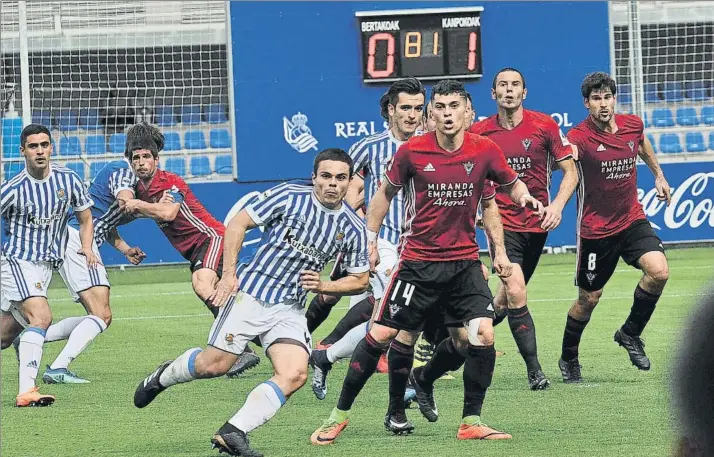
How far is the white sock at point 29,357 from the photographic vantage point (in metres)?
6.97

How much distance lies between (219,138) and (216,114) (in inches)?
18.6

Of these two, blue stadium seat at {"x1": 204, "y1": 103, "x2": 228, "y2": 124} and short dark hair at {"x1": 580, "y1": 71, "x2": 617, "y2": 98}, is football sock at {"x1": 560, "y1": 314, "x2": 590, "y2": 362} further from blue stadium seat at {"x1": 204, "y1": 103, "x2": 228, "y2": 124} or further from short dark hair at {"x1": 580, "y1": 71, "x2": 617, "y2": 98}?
blue stadium seat at {"x1": 204, "y1": 103, "x2": 228, "y2": 124}

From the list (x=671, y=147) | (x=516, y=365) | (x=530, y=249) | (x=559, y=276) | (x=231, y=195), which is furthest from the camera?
(x=671, y=147)

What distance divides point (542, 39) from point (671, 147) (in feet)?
11.0

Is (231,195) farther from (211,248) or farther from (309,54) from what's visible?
(211,248)

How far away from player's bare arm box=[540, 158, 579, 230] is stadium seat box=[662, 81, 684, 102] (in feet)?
40.1

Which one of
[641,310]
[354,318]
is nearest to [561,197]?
[641,310]

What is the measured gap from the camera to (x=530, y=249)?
296 inches

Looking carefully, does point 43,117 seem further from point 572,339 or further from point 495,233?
point 495,233

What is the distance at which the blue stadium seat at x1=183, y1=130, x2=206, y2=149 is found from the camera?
18.5m

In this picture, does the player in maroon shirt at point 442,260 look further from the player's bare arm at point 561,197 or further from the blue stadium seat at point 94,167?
the blue stadium seat at point 94,167

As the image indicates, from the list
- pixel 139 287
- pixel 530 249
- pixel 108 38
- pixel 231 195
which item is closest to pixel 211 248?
pixel 530 249

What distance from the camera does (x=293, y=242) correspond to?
558cm

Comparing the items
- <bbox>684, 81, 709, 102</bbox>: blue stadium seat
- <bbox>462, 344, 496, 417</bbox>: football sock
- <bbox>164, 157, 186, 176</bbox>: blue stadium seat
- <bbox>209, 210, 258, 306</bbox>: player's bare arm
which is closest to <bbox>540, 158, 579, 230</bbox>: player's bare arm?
<bbox>462, 344, 496, 417</bbox>: football sock
